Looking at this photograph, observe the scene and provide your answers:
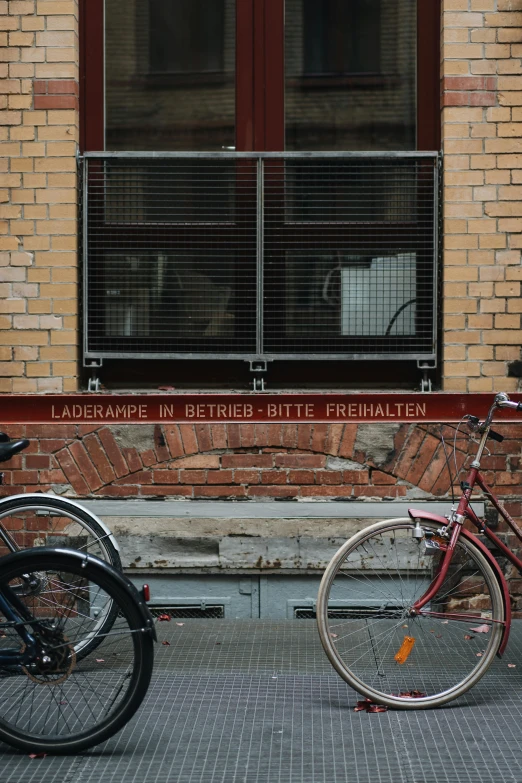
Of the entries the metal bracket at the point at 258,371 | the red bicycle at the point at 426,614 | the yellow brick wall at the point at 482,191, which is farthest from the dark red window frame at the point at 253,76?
the red bicycle at the point at 426,614

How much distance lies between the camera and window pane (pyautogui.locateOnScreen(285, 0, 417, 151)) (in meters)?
6.06

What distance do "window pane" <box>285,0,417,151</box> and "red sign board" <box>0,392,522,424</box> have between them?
4.89 ft

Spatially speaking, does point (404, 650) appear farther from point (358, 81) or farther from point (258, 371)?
point (358, 81)

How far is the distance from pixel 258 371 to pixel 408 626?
2.00 metres

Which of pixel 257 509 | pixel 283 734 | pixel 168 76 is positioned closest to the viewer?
pixel 283 734

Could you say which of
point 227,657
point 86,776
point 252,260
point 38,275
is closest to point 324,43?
point 252,260

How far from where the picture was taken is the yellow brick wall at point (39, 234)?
19.4 feet

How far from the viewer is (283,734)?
4016 millimetres

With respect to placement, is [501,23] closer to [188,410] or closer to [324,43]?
[324,43]

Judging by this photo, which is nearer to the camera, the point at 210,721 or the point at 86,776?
the point at 86,776

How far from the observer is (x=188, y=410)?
5.89 m

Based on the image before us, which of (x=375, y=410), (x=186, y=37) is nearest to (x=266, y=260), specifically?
(x=375, y=410)

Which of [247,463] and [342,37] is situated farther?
[342,37]

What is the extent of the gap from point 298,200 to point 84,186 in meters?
1.23
